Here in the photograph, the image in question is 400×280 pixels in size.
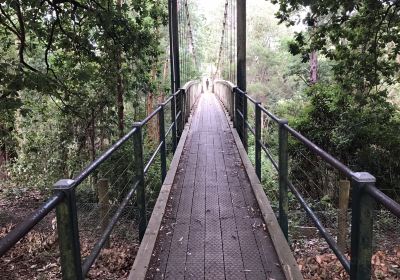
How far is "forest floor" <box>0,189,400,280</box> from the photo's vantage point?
5.60 metres

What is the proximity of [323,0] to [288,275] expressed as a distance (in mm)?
4756

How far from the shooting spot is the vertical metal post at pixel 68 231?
73.5 inches

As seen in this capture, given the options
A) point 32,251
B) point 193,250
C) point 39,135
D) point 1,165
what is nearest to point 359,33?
point 193,250

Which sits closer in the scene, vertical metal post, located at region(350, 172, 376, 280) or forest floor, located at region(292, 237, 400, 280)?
vertical metal post, located at region(350, 172, 376, 280)

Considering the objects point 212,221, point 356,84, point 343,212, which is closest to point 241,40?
point 356,84

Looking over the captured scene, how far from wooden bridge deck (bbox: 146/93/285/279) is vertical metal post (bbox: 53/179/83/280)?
1339 mm

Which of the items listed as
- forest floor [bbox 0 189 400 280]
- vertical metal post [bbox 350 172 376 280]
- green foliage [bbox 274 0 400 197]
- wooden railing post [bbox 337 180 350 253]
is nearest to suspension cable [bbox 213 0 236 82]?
green foliage [bbox 274 0 400 197]

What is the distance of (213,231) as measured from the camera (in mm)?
4062

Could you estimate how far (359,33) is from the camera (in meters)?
7.36

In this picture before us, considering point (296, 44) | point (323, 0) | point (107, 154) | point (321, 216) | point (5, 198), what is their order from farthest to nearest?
1. point (5, 198)
2. point (321, 216)
3. point (296, 44)
4. point (323, 0)
5. point (107, 154)

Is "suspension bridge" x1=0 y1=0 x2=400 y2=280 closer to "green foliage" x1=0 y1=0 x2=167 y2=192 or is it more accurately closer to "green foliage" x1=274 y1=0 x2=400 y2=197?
"green foliage" x1=0 y1=0 x2=167 y2=192

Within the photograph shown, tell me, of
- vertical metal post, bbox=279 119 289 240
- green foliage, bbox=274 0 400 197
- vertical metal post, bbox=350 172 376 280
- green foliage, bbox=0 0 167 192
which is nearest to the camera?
vertical metal post, bbox=350 172 376 280

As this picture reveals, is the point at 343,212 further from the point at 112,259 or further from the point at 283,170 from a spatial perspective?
the point at 112,259

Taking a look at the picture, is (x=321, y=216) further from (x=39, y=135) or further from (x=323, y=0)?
(x=39, y=135)
